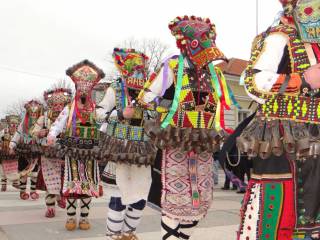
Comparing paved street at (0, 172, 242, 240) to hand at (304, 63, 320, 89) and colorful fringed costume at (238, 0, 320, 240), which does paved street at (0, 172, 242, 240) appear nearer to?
colorful fringed costume at (238, 0, 320, 240)

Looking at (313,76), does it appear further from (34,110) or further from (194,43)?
(34,110)

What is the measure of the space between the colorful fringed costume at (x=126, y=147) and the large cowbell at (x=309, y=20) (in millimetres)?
2032

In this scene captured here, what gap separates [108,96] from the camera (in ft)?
14.5

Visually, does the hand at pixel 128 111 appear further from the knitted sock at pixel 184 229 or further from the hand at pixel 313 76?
the hand at pixel 313 76

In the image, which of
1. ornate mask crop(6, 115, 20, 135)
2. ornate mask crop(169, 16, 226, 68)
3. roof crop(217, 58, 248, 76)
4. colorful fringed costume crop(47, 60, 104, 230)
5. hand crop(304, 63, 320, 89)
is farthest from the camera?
roof crop(217, 58, 248, 76)

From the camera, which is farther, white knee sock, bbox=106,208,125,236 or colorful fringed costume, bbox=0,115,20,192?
colorful fringed costume, bbox=0,115,20,192

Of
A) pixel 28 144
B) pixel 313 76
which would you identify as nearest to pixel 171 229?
pixel 313 76

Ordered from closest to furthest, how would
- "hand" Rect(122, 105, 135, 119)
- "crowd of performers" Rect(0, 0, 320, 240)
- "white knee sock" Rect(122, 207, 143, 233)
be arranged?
"crowd of performers" Rect(0, 0, 320, 240), "hand" Rect(122, 105, 135, 119), "white knee sock" Rect(122, 207, 143, 233)

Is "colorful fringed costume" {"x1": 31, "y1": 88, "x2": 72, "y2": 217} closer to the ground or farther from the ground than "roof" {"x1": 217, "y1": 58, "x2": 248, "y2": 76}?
closer to the ground

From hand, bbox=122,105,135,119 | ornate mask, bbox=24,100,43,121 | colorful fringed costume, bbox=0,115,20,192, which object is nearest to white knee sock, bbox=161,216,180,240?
hand, bbox=122,105,135,119

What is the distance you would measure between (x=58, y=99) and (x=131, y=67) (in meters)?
2.43

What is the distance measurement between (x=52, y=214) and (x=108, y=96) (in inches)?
116

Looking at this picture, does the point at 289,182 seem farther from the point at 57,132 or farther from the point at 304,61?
the point at 57,132

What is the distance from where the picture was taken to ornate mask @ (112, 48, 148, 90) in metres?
4.39
